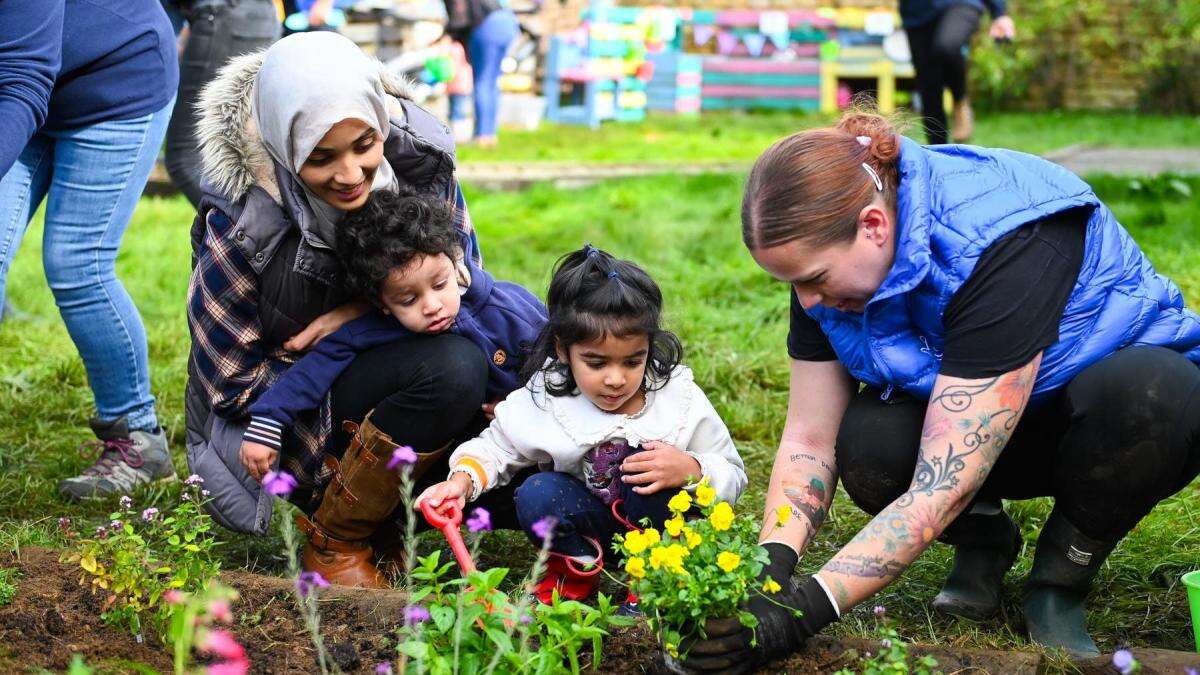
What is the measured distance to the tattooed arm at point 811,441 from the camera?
2762 millimetres

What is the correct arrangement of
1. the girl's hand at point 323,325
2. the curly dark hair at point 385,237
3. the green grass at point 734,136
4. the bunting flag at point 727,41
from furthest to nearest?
the bunting flag at point 727,41 → the green grass at point 734,136 → the girl's hand at point 323,325 → the curly dark hair at point 385,237

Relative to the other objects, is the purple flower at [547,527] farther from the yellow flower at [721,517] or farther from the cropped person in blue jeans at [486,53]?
the cropped person in blue jeans at [486,53]

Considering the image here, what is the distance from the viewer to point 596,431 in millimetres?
2998

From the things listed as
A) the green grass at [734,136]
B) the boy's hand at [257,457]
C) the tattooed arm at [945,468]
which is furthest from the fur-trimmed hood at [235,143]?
the green grass at [734,136]

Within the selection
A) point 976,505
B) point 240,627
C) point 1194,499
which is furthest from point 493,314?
point 1194,499

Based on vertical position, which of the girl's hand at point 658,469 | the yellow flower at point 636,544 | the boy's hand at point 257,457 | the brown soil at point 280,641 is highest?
the yellow flower at point 636,544

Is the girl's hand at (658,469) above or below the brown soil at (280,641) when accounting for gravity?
above

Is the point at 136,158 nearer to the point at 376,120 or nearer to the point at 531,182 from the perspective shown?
the point at 376,120

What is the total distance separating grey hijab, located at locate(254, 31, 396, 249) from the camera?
9.56ft

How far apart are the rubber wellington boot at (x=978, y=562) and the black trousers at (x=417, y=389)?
1112 mm

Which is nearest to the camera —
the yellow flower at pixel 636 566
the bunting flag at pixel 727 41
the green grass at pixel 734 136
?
the yellow flower at pixel 636 566

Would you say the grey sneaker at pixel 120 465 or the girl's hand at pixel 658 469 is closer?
the girl's hand at pixel 658 469

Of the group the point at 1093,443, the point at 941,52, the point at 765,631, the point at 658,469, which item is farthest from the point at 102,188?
the point at 941,52

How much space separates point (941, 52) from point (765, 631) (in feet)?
20.2
